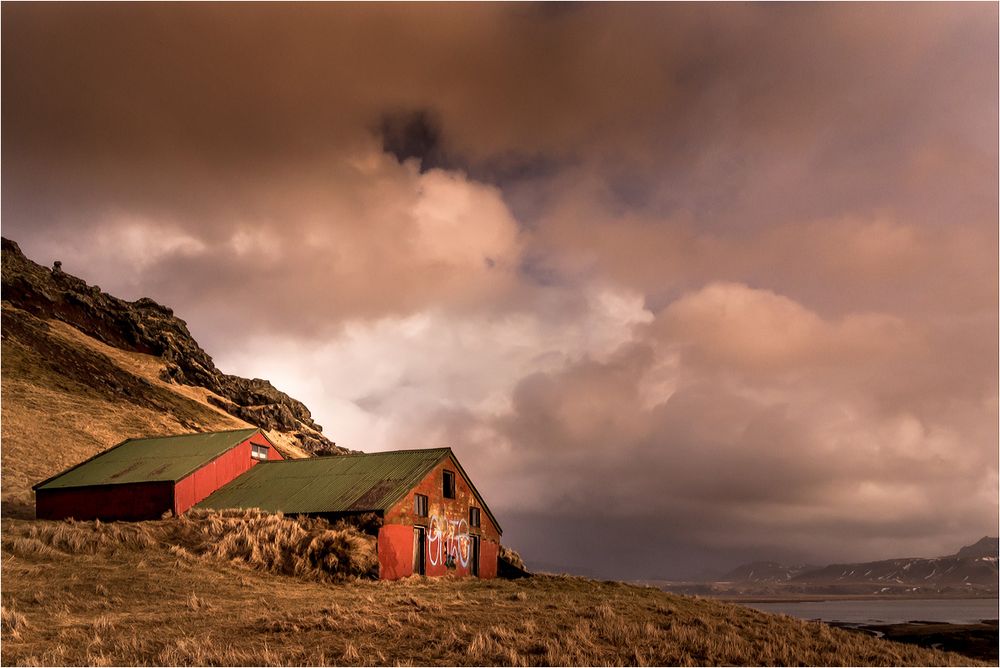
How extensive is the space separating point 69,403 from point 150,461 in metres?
36.5

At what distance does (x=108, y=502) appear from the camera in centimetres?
4541

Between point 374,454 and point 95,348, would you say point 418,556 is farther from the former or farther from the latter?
point 95,348

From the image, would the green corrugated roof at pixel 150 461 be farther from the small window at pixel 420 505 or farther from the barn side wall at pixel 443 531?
the barn side wall at pixel 443 531

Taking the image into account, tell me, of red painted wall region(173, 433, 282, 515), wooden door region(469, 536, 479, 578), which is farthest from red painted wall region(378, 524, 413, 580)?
red painted wall region(173, 433, 282, 515)

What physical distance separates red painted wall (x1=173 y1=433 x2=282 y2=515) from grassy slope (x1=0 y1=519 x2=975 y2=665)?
8259 millimetres

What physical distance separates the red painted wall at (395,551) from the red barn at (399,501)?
50 millimetres

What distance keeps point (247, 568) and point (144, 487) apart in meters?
14.1

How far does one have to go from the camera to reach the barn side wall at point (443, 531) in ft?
130

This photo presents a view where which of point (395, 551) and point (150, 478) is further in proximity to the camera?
point (150, 478)

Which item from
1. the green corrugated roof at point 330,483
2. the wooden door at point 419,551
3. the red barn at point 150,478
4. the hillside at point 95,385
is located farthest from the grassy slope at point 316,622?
the hillside at point 95,385

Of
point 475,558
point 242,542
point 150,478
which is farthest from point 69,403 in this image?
point 475,558

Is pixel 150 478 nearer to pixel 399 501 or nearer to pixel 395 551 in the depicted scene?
pixel 399 501

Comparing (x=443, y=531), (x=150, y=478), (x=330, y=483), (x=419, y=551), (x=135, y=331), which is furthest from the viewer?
(x=135, y=331)

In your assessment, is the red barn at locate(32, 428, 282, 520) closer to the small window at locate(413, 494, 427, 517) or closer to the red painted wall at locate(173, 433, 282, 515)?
the red painted wall at locate(173, 433, 282, 515)
